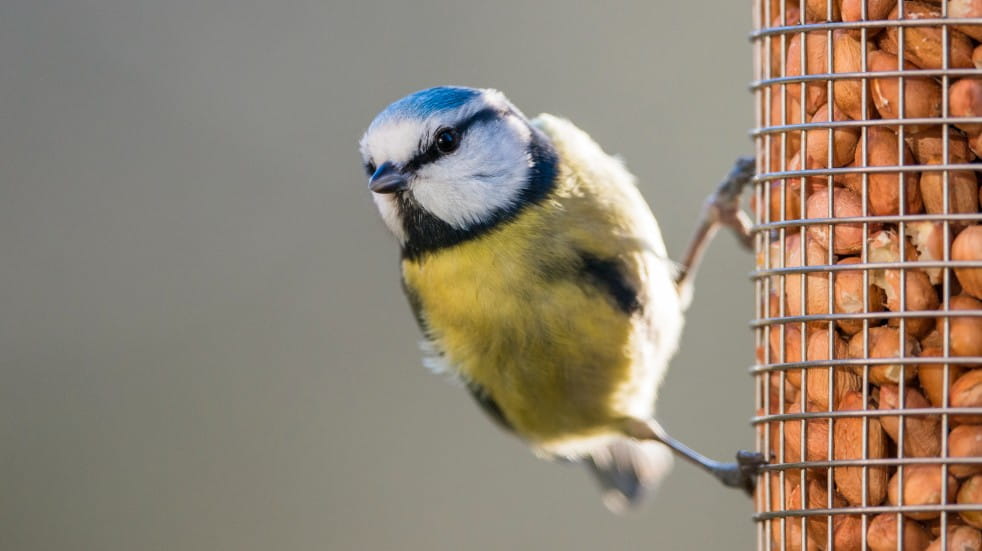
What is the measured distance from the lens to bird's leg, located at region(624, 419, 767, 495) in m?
1.99

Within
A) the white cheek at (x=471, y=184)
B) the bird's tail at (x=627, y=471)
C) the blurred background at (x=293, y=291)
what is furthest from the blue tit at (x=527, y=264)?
the blurred background at (x=293, y=291)

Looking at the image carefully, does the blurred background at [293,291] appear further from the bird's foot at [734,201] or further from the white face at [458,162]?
the white face at [458,162]

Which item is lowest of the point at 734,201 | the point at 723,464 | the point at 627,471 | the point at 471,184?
the point at 627,471

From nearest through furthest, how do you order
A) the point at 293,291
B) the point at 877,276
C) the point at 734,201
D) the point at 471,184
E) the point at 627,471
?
the point at 877,276 → the point at 471,184 → the point at 734,201 → the point at 627,471 → the point at 293,291

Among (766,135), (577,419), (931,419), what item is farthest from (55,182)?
(931,419)

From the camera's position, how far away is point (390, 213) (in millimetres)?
2340

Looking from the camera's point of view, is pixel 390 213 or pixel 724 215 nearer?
pixel 390 213

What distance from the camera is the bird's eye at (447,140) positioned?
2285mm

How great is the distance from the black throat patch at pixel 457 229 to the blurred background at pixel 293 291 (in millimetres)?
1735

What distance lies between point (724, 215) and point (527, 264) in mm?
429

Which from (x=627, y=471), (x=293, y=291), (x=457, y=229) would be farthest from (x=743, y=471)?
(x=293, y=291)

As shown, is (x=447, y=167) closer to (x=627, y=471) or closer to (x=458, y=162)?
(x=458, y=162)

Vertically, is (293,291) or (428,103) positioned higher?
(428,103)

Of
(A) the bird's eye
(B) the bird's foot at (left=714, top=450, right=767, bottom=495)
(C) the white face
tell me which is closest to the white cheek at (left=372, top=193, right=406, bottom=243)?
(C) the white face
